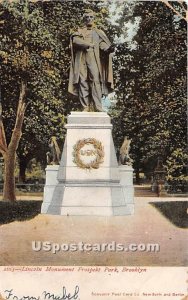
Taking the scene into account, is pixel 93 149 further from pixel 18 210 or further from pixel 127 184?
pixel 18 210

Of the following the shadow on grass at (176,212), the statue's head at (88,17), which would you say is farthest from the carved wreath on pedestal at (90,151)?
the statue's head at (88,17)

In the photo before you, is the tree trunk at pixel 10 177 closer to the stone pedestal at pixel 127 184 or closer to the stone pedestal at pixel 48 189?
the stone pedestal at pixel 48 189

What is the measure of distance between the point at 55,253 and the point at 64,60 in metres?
3.31

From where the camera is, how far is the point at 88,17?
27.8 feet

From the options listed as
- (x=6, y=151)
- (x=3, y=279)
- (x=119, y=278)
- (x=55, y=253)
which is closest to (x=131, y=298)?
(x=119, y=278)

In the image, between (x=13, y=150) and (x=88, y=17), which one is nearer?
(x=88, y=17)

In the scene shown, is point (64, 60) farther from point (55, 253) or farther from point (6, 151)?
point (55, 253)

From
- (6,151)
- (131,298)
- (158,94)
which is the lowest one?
(131,298)

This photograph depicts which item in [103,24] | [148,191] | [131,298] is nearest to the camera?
[131,298]

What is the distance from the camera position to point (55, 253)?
7.51 meters

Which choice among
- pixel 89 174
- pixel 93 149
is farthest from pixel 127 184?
pixel 93 149

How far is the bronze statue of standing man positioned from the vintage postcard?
0.02 m

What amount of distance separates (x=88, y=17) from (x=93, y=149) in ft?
6.76

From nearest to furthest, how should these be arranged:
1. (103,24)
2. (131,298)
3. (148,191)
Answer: (131,298), (103,24), (148,191)
